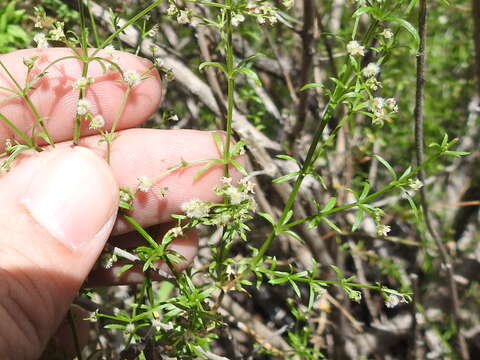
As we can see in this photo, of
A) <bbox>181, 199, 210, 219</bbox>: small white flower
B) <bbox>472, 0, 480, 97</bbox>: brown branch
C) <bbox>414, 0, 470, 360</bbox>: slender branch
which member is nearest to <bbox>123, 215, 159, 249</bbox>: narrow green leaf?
<bbox>181, 199, 210, 219</bbox>: small white flower

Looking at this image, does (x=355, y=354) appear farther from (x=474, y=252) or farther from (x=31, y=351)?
(x=31, y=351)

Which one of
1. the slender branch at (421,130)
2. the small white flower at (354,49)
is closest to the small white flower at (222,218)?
the small white flower at (354,49)

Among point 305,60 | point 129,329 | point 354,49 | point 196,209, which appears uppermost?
point 354,49

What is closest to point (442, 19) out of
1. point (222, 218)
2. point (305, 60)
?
point (305, 60)

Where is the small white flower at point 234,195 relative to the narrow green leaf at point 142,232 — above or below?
above

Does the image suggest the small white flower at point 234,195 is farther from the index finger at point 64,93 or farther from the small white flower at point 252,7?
the index finger at point 64,93

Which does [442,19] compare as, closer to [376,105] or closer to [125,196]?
[376,105]

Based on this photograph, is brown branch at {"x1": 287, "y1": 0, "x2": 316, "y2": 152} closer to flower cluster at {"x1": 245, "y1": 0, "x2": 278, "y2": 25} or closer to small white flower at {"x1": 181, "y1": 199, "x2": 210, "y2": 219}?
flower cluster at {"x1": 245, "y1": 0, "x2": 278, "y2": 25}

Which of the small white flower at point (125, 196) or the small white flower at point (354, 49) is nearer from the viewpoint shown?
the small white flower at point (354, 49)
